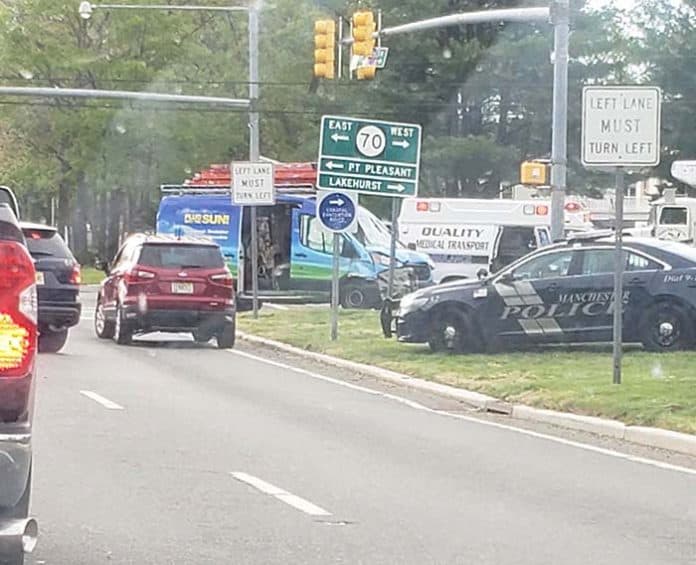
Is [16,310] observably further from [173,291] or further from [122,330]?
[122,330]

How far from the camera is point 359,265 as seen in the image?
3403cm

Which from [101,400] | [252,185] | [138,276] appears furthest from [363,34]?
[101,400]

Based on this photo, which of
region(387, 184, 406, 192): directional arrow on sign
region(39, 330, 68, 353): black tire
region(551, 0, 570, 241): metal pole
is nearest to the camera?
region(39, 330, 68, 353): black tire

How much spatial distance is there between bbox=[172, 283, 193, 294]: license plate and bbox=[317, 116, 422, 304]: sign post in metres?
2.52

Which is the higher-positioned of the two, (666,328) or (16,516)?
(16,516)

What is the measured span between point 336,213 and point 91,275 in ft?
104

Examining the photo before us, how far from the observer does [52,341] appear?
2233cm

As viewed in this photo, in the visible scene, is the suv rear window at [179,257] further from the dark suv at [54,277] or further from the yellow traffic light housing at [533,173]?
the yellow traffic light housing at [533,173]

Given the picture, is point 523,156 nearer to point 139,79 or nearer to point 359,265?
point 139,79

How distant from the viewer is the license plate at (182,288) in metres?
24.2

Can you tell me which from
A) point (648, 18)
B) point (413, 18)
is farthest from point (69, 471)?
point (648, 18)

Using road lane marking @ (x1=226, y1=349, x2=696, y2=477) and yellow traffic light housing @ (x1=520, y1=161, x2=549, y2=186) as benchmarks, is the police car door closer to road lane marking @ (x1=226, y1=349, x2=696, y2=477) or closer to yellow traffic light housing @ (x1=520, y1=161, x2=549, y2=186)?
road lane marking @ (x1=226, y1=349, x2=696, y2=477)

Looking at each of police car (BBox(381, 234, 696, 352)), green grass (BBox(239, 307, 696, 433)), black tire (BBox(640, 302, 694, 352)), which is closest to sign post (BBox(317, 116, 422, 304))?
green grass (BBox(239, 307, 696, 433))

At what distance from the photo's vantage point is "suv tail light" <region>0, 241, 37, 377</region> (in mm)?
5750
